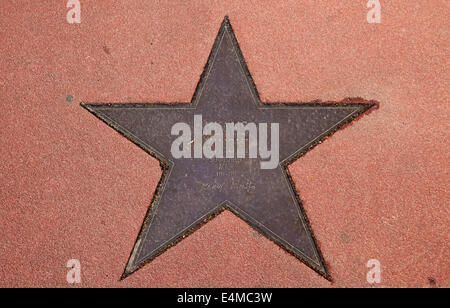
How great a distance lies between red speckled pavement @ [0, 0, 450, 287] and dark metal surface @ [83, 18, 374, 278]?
9 centimetres

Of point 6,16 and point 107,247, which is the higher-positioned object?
point 6,16

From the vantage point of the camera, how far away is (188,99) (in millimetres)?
2363

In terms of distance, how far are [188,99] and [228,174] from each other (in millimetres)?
639

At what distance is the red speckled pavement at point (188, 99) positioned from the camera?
233 cm

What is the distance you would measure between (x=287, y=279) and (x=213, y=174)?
95 centimetres

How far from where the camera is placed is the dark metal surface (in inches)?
88.5

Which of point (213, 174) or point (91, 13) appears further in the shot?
point (91, 13)

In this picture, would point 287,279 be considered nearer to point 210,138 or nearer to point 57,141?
point 210,138

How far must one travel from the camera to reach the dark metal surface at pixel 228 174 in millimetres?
2248

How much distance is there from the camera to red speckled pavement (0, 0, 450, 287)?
7.64ft

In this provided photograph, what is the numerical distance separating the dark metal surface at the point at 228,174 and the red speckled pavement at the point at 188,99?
0.09m

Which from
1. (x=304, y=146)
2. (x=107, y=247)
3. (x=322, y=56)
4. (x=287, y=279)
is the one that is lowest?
(x=287, y=279)

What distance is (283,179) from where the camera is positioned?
2.25m
